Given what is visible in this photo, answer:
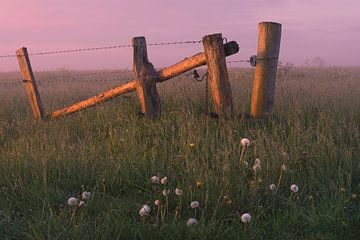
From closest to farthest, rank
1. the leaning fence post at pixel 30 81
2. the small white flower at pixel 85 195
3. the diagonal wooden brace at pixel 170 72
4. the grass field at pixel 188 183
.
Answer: the grass field at pixel 188 183, the small white flower at pixel 85 195, the diagonal wooden brace at pixel 170 72, the leaning fence post at pixel 30 81

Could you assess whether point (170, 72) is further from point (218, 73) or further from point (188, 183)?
point (188, 183)

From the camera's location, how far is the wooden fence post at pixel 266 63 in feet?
17.8

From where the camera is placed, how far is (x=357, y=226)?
349cm

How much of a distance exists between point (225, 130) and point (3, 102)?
22.9 ft

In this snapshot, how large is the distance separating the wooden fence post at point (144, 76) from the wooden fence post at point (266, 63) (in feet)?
5.49

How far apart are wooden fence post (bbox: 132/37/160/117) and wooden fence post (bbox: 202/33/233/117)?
1.20 metres

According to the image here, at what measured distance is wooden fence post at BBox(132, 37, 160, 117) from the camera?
21.5ft

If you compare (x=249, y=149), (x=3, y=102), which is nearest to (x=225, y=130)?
(x=249, y=149)

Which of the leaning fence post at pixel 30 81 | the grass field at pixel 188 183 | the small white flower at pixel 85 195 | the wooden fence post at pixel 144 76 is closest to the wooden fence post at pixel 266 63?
the grass field at pixel 188 183

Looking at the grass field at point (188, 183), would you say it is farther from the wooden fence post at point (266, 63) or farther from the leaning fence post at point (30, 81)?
the leaning fence post at point (30, 81)

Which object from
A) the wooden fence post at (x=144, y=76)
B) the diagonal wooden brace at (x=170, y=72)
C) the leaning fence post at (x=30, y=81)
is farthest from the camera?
the leaning fence post at (x=30, y=81)

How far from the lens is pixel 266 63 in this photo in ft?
17.9

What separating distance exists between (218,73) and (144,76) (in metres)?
1.45

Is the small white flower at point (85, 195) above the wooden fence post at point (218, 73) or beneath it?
beneath
